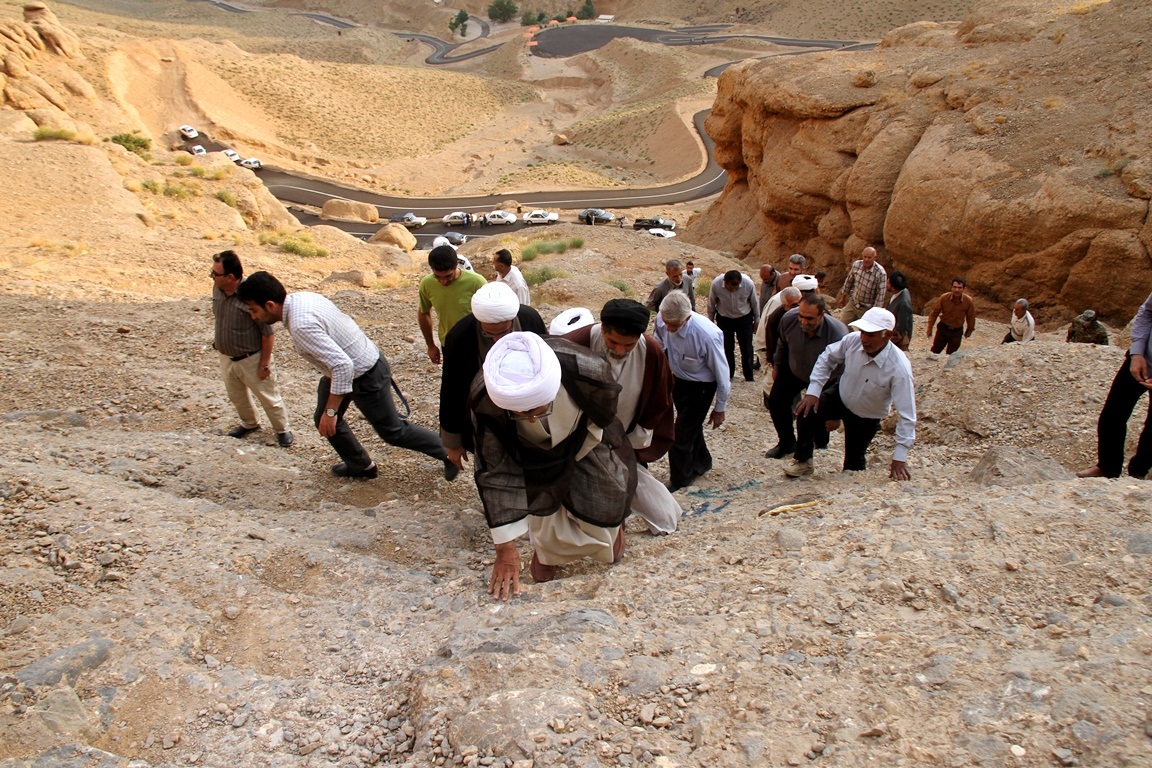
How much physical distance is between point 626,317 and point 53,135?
20.3 metres

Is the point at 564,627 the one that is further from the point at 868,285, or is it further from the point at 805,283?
Answer: the point at 868,285

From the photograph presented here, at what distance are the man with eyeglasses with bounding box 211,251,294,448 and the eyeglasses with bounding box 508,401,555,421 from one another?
310 centimetres

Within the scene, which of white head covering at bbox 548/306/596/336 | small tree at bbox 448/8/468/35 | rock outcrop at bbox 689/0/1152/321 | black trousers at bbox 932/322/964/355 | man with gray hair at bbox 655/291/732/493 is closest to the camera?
white head covering at bbox 548/306/596/336

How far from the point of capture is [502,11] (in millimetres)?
80125

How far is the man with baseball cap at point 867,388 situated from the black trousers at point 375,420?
8.83 ft

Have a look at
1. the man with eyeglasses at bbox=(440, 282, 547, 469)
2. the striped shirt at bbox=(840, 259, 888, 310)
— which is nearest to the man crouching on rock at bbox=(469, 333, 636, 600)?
the man with eyeglasses at bbox=(440, 282, 547, 469)

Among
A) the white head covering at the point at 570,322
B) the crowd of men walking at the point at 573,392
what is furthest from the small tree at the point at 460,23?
the white head covering at the point at 570,322

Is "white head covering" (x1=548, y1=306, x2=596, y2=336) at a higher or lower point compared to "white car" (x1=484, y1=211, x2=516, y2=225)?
higher

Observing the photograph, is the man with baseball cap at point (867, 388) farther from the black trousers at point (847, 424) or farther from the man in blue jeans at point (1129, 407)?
the man in blue jeans at point (1129, 407)

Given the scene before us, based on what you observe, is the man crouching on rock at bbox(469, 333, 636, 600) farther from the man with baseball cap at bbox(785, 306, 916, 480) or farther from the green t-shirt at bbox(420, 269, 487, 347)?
the green t-shirt at bbox(420, 269, 487, 347)

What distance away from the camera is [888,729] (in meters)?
2.49

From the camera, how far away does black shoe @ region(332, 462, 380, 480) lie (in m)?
5.71

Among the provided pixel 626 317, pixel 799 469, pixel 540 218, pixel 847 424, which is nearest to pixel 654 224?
pixel 540 218

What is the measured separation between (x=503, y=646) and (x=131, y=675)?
1428mm
